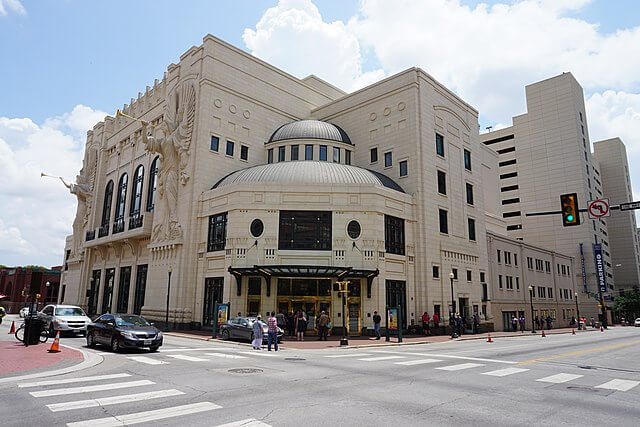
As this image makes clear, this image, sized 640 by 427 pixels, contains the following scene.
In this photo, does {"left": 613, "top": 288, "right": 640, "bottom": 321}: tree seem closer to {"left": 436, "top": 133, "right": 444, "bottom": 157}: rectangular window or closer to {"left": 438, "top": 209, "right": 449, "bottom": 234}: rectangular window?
{"left": 438, "top": 209, "right": 449, "bottom": 234}: rectangular window

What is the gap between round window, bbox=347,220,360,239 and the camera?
107 ft

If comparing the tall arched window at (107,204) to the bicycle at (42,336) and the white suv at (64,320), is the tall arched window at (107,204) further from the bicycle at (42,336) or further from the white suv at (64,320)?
the bicycle at (42,336)

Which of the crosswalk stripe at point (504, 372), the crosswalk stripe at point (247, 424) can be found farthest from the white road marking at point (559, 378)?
the crosswalk stripe at point (247, 424)

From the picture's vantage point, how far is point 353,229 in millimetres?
32656

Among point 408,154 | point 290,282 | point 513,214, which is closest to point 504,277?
point 408,154

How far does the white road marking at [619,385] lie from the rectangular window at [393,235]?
21.6m

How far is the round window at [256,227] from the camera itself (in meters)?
32.5

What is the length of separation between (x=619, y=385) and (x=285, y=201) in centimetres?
2437

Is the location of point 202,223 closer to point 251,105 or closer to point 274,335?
point 251,105

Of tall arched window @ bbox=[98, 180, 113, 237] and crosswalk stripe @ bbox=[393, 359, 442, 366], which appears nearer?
crosswalk stripe @ bbox=[393, 359, 442, 366]

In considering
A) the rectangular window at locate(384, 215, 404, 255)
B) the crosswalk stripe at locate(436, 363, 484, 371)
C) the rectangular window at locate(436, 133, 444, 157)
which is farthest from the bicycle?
the rectangular window at locate(436, 133, 444, 157)

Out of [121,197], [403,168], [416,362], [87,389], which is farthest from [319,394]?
[121,197]

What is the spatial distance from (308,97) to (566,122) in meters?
61.8

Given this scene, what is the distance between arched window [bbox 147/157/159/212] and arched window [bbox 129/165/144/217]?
229 cm
